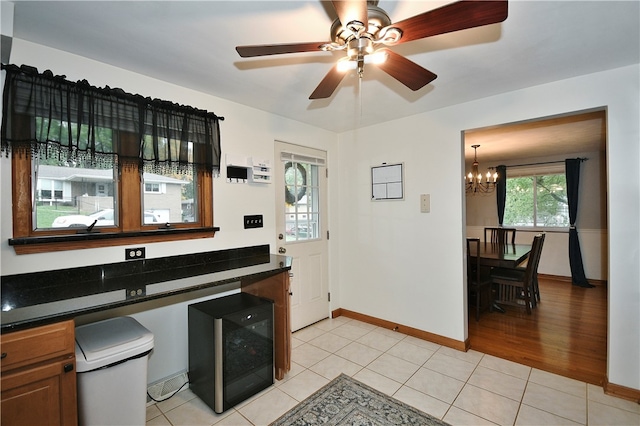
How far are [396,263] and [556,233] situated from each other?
4.17 m

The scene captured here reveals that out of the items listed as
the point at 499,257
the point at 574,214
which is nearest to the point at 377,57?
the point at 499,257

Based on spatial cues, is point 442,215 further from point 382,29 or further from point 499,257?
point 382,29

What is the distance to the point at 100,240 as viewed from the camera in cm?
191

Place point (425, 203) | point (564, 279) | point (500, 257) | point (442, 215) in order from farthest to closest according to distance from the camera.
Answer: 1. point (564, 279)
2. point (500, 257)
3. point (425, 203)
4. point (442, 215)

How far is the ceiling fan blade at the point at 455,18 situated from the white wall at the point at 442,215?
1715 millimetres

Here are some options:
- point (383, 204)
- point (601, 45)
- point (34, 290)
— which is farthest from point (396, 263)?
point (34, 290)

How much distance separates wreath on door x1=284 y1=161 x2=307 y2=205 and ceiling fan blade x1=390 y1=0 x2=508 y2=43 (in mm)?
2086

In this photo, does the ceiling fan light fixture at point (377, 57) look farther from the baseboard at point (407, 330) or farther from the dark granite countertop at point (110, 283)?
the baseboard at point (407, 330)

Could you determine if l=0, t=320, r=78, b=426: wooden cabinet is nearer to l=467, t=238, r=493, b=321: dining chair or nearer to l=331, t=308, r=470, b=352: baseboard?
l=331, t=308, r=470, b=352: baseboard

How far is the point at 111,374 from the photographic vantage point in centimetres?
158

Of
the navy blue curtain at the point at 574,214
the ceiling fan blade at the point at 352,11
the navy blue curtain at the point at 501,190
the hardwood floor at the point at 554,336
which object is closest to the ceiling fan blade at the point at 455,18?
the ceiling fan blade at the point at 352,11

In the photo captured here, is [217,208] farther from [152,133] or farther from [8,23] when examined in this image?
[8,23]

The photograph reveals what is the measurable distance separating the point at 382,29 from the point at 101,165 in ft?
6.24

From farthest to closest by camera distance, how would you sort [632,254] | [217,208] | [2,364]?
[217,208], [632,254], [2,364]
